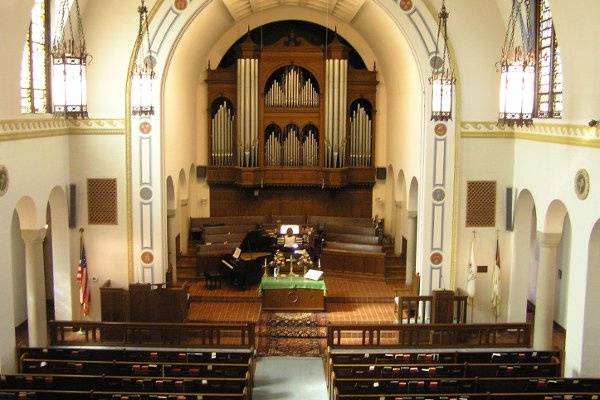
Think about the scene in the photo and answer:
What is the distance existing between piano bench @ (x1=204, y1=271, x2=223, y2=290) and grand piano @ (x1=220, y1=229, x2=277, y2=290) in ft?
0.71

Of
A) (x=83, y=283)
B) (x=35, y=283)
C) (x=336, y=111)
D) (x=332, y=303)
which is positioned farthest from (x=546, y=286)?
(x=35, y=283)

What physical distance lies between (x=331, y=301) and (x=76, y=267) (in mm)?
7747

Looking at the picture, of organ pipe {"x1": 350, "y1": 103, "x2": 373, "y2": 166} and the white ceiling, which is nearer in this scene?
the white ceiling

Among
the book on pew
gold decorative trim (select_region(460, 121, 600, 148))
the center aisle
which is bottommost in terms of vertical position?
the center aisle

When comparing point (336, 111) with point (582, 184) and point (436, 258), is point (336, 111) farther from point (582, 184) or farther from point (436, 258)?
point (582, 184)

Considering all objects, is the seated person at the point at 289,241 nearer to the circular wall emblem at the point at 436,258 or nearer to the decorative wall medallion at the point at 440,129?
the circular wall emblem at the point at 436,258

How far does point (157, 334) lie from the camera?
744 inches

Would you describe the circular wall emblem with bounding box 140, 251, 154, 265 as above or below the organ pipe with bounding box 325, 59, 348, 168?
below

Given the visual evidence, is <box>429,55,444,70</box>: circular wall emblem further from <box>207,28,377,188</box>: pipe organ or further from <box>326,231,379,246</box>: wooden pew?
<box>326,231,379,246</box>: wooden pew

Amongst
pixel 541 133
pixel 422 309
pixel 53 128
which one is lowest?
pixel 422 309

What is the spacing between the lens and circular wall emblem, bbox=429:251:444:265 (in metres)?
20.2

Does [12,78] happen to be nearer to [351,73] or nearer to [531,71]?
[531,71]

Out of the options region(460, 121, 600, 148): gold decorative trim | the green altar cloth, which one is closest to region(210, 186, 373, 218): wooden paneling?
the green altar cloth

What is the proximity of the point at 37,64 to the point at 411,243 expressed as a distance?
40.8ft
